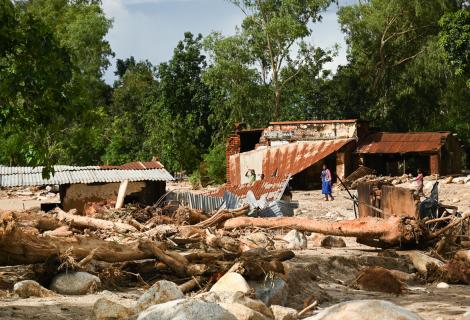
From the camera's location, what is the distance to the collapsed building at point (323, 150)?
98.2 feet

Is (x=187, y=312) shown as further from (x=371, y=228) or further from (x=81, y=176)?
(x=81, y=176)

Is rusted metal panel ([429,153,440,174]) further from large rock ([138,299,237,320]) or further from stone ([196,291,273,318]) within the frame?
large rock ([138,299,237,320])

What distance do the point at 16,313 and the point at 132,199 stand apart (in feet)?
39.5

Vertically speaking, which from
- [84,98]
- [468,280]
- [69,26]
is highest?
[69,26]

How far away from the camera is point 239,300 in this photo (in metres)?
7.38

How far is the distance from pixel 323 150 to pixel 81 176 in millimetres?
12971

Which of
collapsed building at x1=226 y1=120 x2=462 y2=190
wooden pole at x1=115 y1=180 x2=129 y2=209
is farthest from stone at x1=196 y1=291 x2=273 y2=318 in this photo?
collapsed building at x1=226 y1=120 x2=462 y2=190

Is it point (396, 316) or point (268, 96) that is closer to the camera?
point (396, 316)

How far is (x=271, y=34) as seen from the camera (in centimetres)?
3888

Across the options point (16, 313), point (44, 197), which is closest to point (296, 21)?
point (44, 197)

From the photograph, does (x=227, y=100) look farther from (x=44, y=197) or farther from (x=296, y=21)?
(x=44, y=197)

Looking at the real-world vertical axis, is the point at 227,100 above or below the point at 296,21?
below

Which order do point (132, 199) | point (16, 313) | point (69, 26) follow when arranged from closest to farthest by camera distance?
point (16, 313) < point (132, 199) < point (69, 26)

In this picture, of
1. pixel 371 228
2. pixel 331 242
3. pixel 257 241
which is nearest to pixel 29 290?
pixel 257 241
